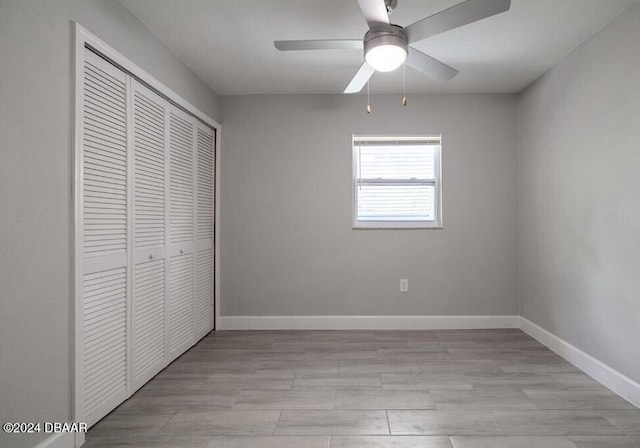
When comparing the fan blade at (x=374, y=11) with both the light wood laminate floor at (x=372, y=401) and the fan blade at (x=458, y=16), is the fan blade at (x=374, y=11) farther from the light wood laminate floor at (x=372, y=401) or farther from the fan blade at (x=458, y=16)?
the light wood laminate floor at (x=372, y=401)

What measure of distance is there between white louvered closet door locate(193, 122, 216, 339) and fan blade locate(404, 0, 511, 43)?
2.19 m

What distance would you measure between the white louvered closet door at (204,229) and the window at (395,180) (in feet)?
4.71

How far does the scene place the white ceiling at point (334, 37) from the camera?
92.6 inches

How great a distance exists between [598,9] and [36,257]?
129 inches

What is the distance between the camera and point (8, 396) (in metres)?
1.52

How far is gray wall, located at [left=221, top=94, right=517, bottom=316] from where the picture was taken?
12.9 ft

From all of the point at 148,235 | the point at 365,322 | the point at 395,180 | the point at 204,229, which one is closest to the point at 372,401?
the point at 365,322

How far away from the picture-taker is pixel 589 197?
2.76m

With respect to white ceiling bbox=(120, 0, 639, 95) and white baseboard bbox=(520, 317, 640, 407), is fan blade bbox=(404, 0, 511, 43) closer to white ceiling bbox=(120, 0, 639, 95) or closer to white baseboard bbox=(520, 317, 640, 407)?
white ceiling bbox=(120, 0, 639, 95)

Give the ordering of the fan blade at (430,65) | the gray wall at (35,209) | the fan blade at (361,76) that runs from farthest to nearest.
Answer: the fan blade at (361,76) → the fan blade at (430,65) → the gray wall at (35,209)

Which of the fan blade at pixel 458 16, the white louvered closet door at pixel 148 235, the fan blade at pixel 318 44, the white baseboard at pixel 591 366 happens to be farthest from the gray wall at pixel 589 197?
the white louvered closet door at pixel 148 235

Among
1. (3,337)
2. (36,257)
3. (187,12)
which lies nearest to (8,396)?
(3,337)

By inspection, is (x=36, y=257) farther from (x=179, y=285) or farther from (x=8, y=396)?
(x=179, y=285)

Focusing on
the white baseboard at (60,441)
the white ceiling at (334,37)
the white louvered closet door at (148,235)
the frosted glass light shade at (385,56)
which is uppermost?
the white ceiling at (334,37)
